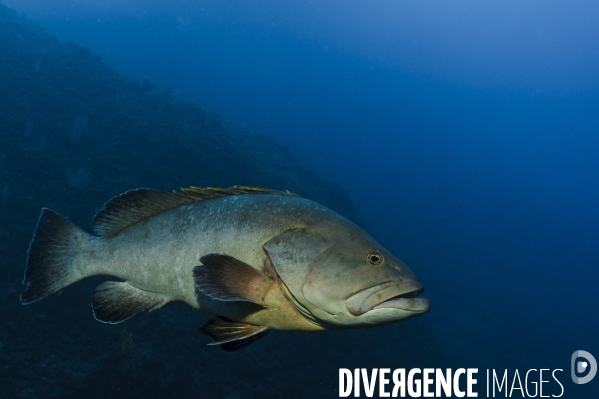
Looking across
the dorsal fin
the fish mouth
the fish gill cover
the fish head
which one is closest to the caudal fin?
the dorsal fin

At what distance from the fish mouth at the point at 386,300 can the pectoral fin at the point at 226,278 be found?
2.29 feet

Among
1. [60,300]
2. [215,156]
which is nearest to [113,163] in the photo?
[215,156]

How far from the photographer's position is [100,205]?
11.8 metres

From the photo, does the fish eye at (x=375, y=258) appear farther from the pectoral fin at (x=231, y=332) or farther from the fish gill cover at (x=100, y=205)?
the fish gill cover at (x=100, y=205)

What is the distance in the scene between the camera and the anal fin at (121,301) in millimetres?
3061

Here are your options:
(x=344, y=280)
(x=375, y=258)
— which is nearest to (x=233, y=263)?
(x=344, y=280)

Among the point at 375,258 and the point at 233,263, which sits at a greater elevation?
the point at 375,258

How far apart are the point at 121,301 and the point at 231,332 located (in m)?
1.24

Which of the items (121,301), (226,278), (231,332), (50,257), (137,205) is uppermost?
(137,205)

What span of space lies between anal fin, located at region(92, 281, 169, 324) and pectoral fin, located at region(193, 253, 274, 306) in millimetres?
967

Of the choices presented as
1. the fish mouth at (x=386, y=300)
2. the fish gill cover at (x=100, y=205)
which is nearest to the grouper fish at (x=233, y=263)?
the fish mouth at (x=386, y=300)

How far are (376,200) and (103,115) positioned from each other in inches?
2007

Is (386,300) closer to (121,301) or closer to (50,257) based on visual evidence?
(121,301)

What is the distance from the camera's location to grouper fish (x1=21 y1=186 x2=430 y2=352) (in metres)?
2.29
